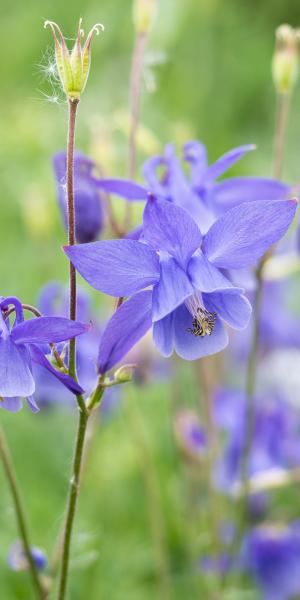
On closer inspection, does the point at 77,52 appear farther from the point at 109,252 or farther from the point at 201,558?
the point at 201,558

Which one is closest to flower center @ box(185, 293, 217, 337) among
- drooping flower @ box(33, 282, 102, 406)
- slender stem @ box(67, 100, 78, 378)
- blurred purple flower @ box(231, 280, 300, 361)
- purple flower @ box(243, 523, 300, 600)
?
slender stem @ box(67, 100, 78, 378)

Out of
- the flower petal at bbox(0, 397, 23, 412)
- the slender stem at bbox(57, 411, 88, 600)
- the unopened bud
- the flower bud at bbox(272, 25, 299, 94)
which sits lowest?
the slender stem at bbox(57, 411, 88, 600)

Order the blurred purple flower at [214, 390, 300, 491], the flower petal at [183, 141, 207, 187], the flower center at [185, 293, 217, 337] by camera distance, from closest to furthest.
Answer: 1. the flower center at [185, 293, 217, 337]
2. the flower petal at [183, 141, 207, 187]
3. the blurred purple flower at [214, 390, 300, 491]

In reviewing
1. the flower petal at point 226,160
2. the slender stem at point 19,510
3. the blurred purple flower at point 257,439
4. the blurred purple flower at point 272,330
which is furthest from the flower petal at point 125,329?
the blurred purple flower at point 272,330

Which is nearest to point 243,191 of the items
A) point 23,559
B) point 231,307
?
point 231,307

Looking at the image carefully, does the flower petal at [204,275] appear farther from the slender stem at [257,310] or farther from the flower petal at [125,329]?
the slender stem at [257,310]

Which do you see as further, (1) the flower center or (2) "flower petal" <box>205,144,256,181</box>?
(2) "flower petal" <box>205,144,256,181</box>

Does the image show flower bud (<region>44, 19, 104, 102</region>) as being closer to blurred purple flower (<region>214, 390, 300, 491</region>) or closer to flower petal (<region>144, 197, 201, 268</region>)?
flower petal (<region>144, 197, 201, 268</region>)
